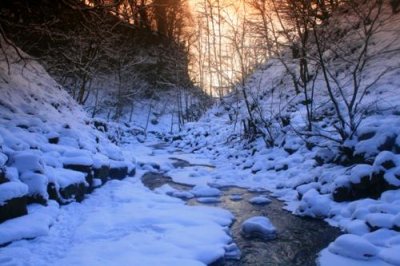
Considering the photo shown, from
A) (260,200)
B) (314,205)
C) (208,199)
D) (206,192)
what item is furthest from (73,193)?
(314,205)

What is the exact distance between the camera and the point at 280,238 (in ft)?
18.0

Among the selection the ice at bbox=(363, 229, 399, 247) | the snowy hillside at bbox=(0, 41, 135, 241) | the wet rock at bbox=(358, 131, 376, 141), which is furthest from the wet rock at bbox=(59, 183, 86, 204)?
the wet rock at bbox=(358, 131, 376, 141)

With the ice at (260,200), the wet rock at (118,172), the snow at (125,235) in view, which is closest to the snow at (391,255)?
the snow at (125,235)

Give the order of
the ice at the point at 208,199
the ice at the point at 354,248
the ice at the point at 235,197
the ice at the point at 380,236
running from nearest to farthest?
the ice at the point at 354,248, the ice at the point at 380,236, the ice at the point at 208,199, the ice at the point at 235,197

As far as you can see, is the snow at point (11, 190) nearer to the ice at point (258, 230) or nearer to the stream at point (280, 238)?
the stream at point (280, 238)

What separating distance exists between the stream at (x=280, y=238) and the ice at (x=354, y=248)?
31 cm

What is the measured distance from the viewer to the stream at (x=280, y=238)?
4.74 metres

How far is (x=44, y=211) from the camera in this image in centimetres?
551

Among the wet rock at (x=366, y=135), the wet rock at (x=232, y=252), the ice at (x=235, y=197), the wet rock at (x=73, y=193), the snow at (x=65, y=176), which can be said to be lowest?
the wet rock at (x=232, y=252)

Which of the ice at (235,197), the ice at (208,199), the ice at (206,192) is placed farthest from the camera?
the ice at (206,192)

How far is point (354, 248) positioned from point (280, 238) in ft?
3.84

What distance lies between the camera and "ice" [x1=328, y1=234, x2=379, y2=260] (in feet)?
14.7

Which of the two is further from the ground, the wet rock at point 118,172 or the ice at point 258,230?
the wet rock at point 118,172

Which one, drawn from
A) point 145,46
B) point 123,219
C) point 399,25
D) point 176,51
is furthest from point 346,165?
point 145,46
